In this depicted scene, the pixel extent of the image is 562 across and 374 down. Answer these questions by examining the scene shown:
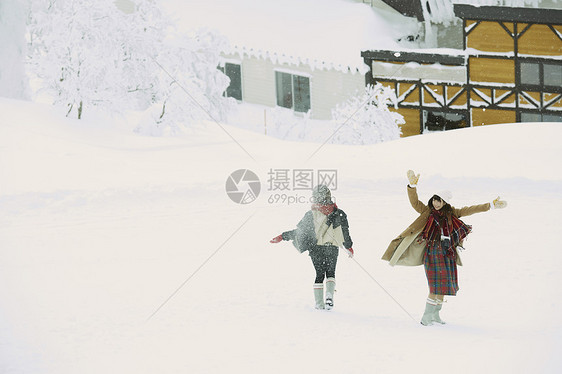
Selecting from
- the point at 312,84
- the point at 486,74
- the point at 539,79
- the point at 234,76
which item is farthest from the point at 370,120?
the point at 234,76

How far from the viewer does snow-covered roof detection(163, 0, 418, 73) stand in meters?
22.4

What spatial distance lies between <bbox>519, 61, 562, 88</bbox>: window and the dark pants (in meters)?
13.0

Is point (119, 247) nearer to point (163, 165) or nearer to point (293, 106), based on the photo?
point (163, 165)

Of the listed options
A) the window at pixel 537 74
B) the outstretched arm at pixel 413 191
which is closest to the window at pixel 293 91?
the window at pixel 537 74

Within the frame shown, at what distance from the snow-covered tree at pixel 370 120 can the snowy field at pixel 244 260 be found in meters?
2.38

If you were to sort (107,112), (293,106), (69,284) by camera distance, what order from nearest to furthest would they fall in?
(69,284) → (107,112) → (293,106)

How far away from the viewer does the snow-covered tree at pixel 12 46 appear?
1977cm

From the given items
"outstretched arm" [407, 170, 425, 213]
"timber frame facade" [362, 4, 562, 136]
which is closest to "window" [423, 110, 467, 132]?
"timber frame facade" [362, 4, 562, 136]

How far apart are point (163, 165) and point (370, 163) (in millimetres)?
3861

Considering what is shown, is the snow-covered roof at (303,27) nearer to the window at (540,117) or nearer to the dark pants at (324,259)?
the window at (540,117)

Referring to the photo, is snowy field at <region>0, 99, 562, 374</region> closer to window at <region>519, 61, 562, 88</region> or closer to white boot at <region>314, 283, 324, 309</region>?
white boot at <region>314, 283, 324, 309</region>

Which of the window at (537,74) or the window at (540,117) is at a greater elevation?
the window at (537,74)

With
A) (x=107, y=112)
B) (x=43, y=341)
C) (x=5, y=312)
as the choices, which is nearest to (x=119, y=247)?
(x=5, y=312)

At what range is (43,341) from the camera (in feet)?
26.1
